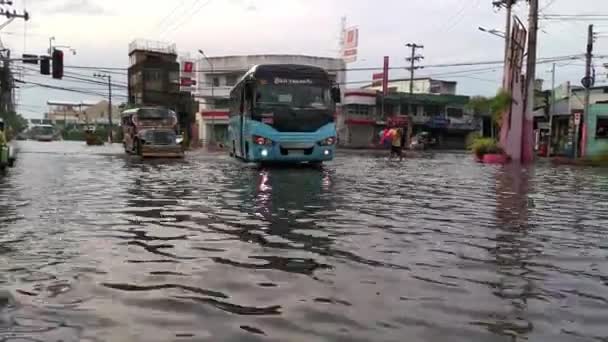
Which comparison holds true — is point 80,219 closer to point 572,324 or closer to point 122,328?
point 122,328

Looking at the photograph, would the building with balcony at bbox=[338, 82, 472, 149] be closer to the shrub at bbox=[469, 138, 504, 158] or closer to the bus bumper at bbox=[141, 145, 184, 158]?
the shrub at bbox=[469, 138, 504, 158]

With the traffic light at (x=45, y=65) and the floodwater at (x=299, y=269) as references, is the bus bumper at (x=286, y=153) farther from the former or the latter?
the traffic light at (x=45, y=65)

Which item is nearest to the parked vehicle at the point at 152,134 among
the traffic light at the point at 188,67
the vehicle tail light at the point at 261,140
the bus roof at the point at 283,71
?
the vehicle tail light at the point at 261,140

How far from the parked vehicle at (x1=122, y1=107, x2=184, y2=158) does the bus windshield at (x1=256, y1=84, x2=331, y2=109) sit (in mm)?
9817

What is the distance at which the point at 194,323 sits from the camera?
402 centimetres

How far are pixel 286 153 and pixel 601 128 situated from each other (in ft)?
79.2

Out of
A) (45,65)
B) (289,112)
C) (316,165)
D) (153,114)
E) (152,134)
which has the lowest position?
(316,165)

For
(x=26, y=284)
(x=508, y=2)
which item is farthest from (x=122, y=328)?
(x=508, y=2)

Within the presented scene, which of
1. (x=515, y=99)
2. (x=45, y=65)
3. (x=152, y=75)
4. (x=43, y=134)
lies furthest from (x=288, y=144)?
(x=43, y=134)

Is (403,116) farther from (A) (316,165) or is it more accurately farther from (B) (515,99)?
(A) (316,165)

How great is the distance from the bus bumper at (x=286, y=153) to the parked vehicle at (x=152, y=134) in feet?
29.8

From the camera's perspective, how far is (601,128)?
35.3 metres

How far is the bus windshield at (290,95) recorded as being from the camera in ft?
59.8

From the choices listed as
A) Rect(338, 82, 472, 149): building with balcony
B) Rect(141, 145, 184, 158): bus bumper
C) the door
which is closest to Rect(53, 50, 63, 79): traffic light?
Rect(141, 145, 184, 158): bus bumper
